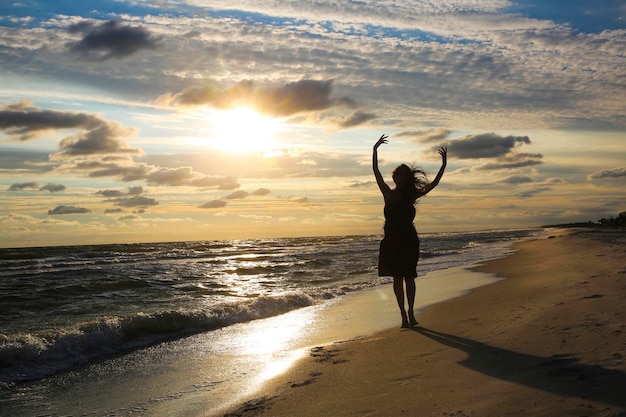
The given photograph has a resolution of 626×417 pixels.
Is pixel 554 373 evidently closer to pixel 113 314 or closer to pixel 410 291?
pixel 410 291

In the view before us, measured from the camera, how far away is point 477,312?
823 centimetres

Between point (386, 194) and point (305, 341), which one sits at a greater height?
point (386, 194)

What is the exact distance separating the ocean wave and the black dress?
13.4 ft

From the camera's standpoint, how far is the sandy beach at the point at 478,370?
11.5 ft

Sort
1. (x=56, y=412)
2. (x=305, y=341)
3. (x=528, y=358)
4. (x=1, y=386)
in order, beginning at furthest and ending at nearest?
(x=305, y=341) < (x=1, y=386) < (x=56, y=412) < (x=528, y=358)

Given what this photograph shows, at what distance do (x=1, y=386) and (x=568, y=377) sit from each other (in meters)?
6.01

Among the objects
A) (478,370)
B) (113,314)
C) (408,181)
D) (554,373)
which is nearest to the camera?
(554,373)

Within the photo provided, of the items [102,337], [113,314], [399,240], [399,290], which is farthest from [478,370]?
[113,314]

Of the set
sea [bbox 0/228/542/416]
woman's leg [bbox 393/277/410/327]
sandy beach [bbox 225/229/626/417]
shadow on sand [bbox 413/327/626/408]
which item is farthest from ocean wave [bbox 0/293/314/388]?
shadow on sand [bbox 413/327/626/408]

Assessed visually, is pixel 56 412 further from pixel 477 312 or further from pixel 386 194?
pixel 477 312

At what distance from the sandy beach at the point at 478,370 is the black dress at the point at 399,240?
0.83m

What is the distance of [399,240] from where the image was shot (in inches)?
280

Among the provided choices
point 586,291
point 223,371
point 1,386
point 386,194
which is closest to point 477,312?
point 586,291

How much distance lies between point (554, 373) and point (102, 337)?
702 cm
